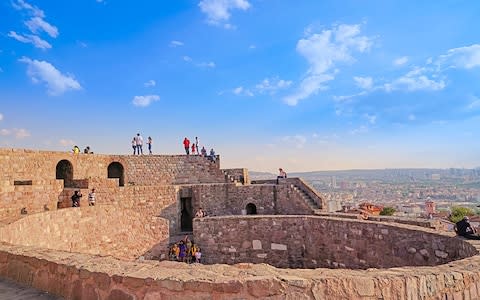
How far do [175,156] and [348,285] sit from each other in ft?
61.3

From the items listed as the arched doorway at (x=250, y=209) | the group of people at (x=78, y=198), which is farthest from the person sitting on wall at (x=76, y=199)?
the arched doorway at (x=250, y=209)

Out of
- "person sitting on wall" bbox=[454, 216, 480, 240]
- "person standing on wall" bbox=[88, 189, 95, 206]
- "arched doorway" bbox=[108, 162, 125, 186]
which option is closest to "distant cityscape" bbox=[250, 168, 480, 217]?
"person sitting on wall" bbox=[454, 216, 480, 240]

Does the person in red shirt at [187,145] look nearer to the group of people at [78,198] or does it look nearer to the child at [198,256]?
the group of people at [78,198]

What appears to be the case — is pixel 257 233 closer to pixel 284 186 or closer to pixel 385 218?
pixel 385 218

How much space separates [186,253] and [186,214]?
6210mm

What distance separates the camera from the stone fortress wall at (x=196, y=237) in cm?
307

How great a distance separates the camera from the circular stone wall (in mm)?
7573

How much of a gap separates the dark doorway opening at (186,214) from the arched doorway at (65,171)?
620cm

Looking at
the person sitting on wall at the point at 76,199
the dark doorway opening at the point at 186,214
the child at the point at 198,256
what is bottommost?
the child at the point at 198,256

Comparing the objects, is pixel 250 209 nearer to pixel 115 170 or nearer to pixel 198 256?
pixel 198 256

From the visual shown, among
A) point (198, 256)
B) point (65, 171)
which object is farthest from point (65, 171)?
point (198, 256)

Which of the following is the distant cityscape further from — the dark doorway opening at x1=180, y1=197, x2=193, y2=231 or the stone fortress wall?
the dark doorway opening at x1=180, y1=197, x2=193, y2=231

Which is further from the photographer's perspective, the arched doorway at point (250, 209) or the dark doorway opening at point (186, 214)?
the dark doorway opening at point (186, 214)

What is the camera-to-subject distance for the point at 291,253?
1166 cm
